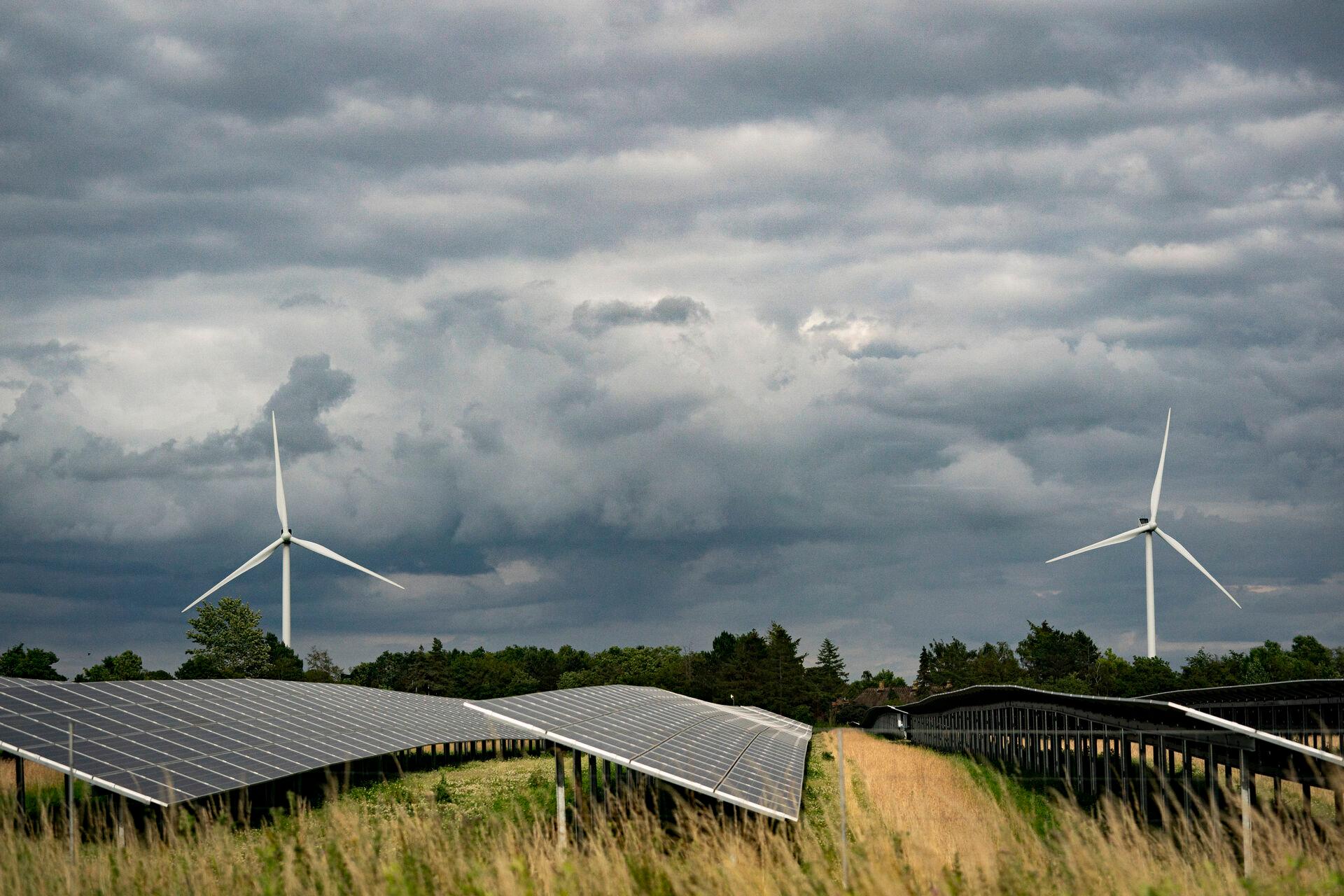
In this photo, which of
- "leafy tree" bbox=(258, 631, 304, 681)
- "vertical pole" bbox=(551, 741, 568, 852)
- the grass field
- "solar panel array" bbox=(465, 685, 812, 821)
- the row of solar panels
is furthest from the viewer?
"leafy tree" bbox=(258, 631, 304, 681)

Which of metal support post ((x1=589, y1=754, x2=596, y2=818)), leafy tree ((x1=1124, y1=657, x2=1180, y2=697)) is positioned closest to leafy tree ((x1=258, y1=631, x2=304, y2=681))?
metal support post ((x1=589, y1=754, x2=596, y2=818))

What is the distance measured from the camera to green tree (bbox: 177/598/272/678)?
A: 5546 inches

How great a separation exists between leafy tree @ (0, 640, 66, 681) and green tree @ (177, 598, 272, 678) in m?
19.7

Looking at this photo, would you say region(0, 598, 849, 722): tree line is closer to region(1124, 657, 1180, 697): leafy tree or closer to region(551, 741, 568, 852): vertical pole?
region(1124, 657, 1180, 697): leafy tree

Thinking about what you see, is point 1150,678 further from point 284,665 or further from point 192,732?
point 192,732

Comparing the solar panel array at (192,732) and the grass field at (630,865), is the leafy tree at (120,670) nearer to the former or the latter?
the solar panel array at (192,732)

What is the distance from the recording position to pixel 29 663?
118 m

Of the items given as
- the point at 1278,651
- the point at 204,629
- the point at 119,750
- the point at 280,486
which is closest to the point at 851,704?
the point at 1278,651

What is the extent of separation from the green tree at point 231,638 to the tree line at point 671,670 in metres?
0.13

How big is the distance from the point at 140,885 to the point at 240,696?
36869 millimetres

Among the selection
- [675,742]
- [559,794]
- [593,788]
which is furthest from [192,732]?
[593,788]

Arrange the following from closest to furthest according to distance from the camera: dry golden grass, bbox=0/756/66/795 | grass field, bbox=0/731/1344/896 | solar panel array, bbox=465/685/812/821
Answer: grass field, bbox=0/731/1344/896, solar panel array, bbox=465/685/812/821, dry golden grass, bbox=0/756/66/795

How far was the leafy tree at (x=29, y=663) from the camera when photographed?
378ft

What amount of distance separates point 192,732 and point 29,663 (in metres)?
Result: 101
